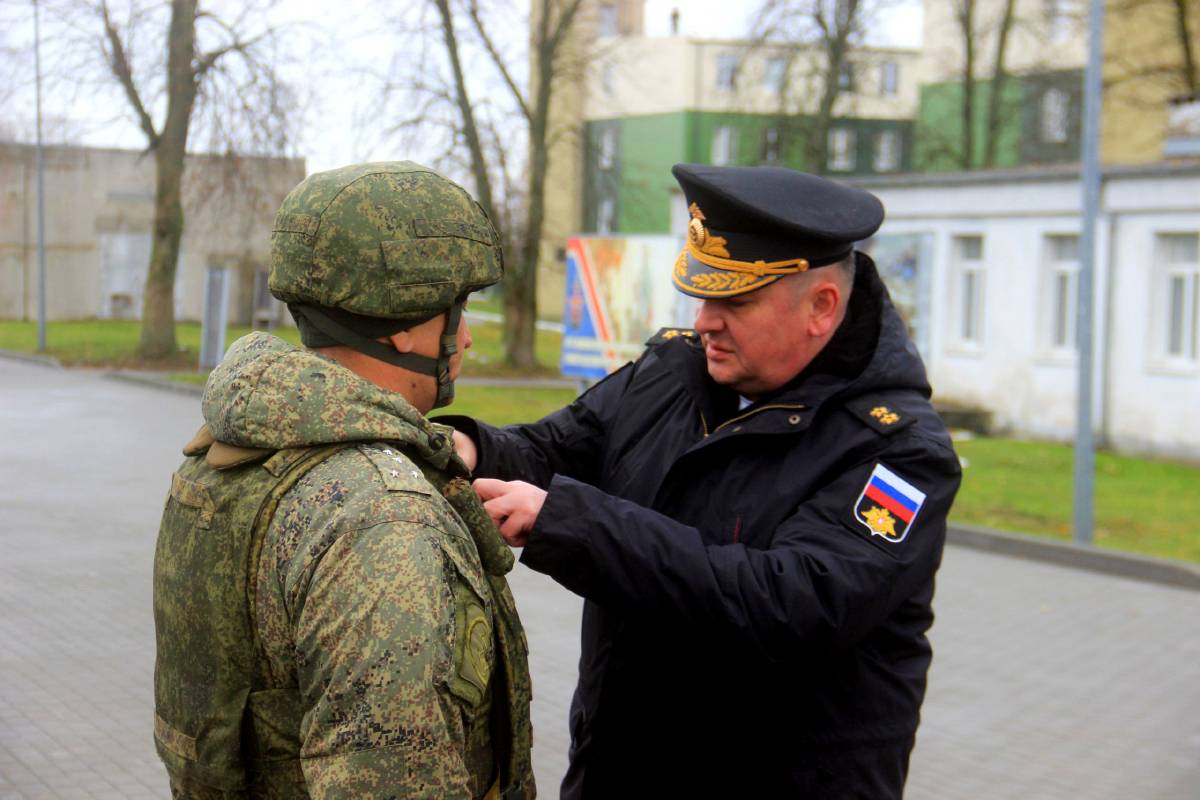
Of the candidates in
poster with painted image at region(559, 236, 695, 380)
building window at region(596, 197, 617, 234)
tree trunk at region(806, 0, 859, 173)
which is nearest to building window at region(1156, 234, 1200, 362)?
poster with painted image at region(559, 236, 695, 380)

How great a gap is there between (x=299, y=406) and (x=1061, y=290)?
19.2 m

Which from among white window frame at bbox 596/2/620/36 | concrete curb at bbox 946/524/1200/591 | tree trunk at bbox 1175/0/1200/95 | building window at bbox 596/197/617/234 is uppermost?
white window frame at bbox 596/2/620/36

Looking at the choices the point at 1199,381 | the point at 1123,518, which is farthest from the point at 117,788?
the point at 1199,381

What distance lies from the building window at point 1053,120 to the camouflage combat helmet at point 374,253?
135 feet

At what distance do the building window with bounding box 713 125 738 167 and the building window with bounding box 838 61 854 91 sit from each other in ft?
59.9

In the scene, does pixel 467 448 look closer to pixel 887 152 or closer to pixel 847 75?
pixel 847 75

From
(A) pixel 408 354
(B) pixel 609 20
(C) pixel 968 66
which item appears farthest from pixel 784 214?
(B) pixel 609 20

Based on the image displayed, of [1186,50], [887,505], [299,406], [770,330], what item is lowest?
[887,505]

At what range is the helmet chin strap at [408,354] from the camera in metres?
2.11

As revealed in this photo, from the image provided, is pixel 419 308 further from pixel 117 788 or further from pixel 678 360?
pixel 117 788

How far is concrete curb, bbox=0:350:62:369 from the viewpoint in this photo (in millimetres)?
28641

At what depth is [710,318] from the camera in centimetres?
292

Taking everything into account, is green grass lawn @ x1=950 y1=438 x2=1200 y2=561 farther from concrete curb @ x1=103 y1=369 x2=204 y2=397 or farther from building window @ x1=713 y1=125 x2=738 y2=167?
building window @ x1=713 y1=125 x2=738 y2=167

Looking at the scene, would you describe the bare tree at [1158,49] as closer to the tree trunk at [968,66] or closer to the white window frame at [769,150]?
the tree trunk at [968,66]
